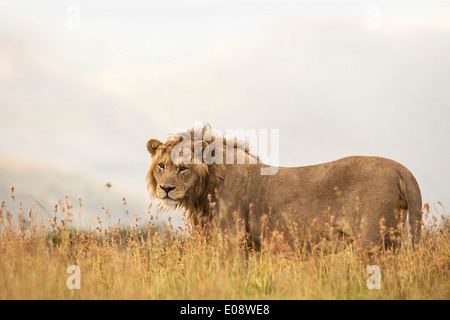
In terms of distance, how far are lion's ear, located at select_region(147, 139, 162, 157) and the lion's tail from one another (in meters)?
3.77

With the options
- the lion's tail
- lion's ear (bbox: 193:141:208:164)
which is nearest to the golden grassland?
the lion's tail

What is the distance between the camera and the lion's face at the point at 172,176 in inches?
306

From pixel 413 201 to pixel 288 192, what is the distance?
182 cm

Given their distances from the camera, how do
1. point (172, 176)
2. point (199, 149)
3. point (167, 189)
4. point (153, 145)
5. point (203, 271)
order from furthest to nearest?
point (153, 145)
point (199, 149)
point (172, 176)
point (167, 189)
point (203, 271)

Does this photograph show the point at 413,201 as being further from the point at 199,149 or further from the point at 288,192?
the point at 199,149

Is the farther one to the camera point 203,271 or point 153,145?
point 153,145

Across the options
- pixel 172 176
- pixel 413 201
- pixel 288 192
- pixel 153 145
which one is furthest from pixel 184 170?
pixel 413 201

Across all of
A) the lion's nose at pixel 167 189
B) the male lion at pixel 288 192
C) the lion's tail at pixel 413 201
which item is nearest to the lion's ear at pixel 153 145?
the male lion at pixel 288 192

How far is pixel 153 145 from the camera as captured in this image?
27.0 feet

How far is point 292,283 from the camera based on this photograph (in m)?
6.33

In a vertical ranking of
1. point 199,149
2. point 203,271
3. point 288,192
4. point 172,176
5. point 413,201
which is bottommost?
point 203,271

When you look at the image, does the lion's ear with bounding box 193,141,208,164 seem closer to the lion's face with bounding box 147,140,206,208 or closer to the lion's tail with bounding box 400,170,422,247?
the lion's face with bounding box 147,140,206,208
